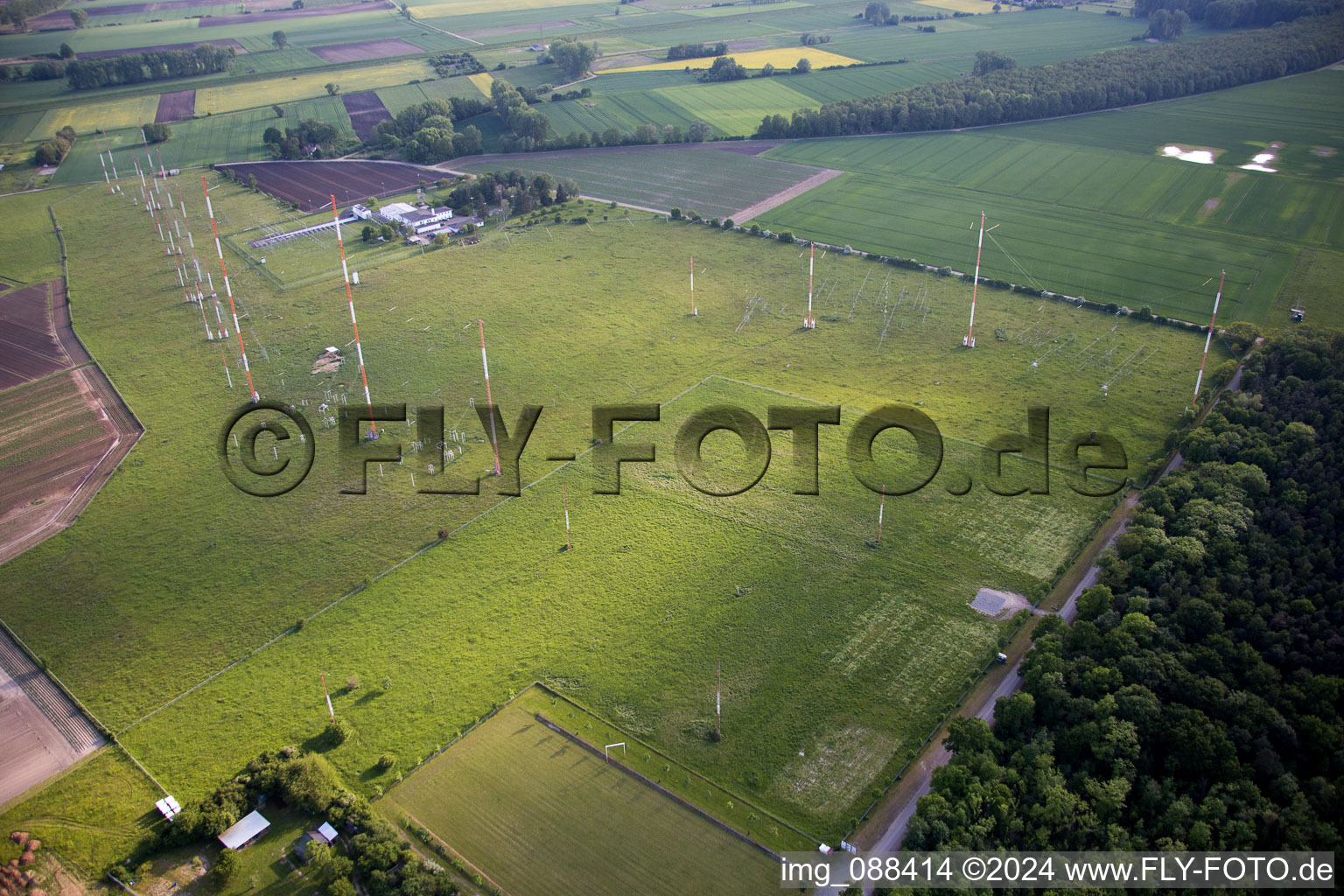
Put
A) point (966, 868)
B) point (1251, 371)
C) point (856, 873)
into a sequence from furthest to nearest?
1. point (1251, 371)
2. point (856, 873)
3. point (966, 868)

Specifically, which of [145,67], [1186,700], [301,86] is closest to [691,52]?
[301,86]

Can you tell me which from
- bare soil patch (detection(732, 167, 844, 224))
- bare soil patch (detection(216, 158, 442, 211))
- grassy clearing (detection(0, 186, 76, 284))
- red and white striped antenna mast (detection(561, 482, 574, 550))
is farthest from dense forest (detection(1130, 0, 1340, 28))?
grassy clearing (detection(0, 186, 76, 284))

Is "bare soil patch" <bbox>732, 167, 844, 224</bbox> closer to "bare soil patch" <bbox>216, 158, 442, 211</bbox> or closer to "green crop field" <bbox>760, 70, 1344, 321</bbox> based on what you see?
"green crop field" <bbox>760, 70, 1344, 321</bbox>

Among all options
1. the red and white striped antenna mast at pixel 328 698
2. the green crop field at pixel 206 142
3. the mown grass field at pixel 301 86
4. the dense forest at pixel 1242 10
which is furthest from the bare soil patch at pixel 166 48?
the dense forest at pixel 1242 10

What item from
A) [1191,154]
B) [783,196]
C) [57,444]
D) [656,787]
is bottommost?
[656,787]

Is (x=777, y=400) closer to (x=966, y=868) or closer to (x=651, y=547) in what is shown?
(x=651, y=547)

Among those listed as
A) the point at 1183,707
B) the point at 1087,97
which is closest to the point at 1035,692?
the point at 1183,707

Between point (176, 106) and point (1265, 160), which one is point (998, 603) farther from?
point (176, 106)
